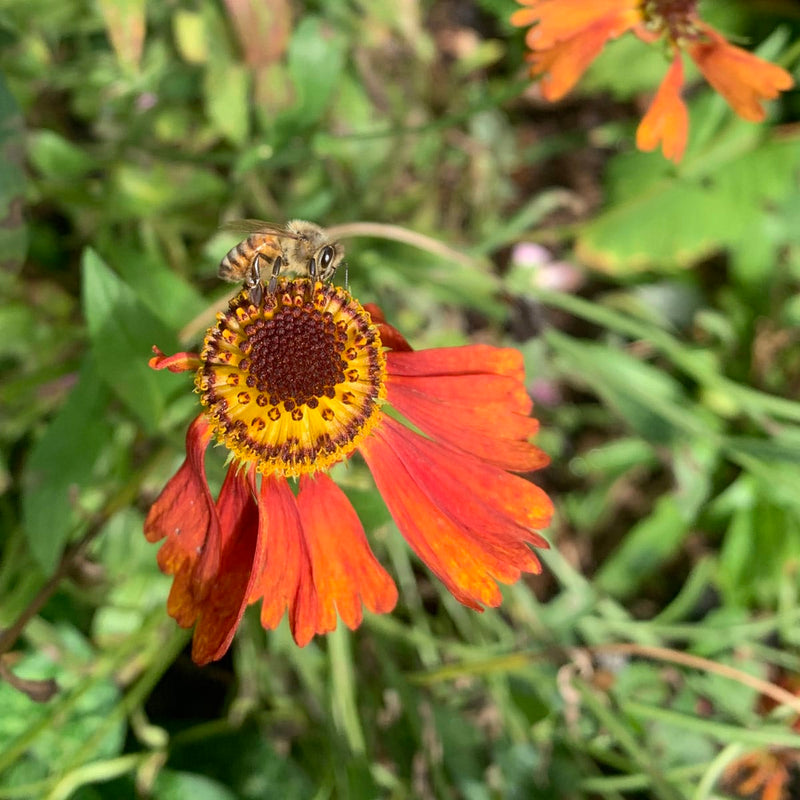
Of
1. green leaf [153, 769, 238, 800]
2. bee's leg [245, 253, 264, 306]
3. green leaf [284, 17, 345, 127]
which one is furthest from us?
green leaf [284, 17, 345, 127]

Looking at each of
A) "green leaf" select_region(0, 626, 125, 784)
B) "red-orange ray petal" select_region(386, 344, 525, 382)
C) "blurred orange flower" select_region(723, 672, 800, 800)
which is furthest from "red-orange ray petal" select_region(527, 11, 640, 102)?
"blurred orange flower" select_region(723, 672, 800, 800)

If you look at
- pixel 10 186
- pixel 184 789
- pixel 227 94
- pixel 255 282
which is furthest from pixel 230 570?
pixel 227 94

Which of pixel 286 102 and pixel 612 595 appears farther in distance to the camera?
pixel 612 595

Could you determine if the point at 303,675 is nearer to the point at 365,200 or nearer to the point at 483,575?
the point at 483,575

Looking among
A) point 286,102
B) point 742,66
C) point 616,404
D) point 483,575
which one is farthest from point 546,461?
point 286,102

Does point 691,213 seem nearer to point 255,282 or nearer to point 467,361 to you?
point 467,361

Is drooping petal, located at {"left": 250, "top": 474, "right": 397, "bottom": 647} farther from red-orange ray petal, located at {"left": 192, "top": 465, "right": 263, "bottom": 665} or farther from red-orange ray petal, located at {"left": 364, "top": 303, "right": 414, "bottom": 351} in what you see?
red-orange ray petal, located at {"left": 364, "top": 303, "right": 414, "bottom": 351}
